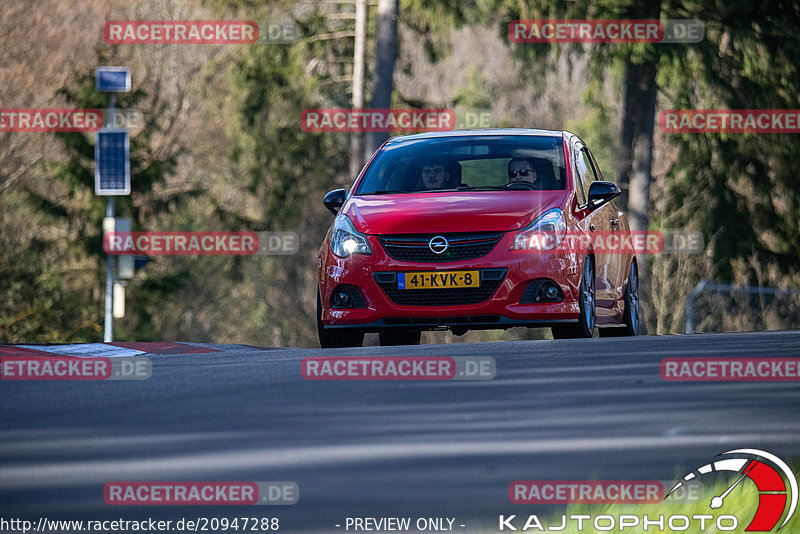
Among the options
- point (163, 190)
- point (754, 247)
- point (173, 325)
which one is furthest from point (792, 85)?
point (173, 325)

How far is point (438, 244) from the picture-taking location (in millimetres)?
11984

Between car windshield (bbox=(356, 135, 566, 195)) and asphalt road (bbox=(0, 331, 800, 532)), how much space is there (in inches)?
125

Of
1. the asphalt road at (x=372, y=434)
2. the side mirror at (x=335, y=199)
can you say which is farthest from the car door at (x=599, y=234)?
the asphalt road at (x=372, y=434)

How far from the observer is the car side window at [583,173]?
13336 mm

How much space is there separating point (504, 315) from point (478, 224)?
2.39ft

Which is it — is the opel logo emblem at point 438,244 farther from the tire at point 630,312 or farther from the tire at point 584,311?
the tire at point 630,312

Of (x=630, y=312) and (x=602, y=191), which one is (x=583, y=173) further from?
(x=630, y=312)

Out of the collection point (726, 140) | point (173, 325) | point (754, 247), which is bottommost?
point (173, 325)

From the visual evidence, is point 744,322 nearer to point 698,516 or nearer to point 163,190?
point 163,190

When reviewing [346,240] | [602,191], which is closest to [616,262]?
[602,191]

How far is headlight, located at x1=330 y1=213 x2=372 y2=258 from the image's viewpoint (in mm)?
12242

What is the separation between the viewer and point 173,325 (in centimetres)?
4534

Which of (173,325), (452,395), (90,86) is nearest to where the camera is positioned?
(452,395)

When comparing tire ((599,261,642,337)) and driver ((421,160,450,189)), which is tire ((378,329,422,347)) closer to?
driver ((421,160,450,189))
